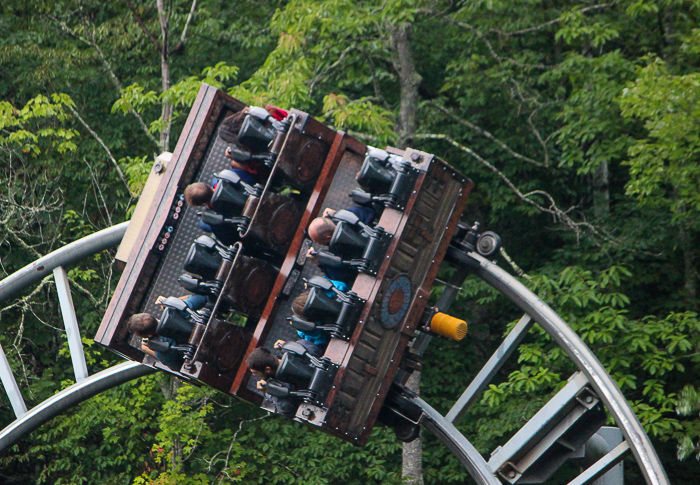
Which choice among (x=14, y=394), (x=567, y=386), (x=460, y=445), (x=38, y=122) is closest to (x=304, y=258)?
(x=460, y=445)

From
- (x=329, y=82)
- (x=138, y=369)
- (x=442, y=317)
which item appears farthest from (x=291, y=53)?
(x=442, y=317)

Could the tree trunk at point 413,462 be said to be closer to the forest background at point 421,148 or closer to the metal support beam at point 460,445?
the forest background at point 421,148

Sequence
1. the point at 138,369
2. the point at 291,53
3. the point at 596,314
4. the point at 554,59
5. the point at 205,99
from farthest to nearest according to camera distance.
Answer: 1. the point at 554,59
2. the point at 291,53
3. the point at 596,314
4. the point at 138,369
5. the point at 205,99

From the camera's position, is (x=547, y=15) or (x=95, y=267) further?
(x=95, y=267)

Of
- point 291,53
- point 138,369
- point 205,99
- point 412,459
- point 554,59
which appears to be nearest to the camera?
point 205,99

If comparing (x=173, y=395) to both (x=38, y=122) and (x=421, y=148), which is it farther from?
(x=421, y=148)

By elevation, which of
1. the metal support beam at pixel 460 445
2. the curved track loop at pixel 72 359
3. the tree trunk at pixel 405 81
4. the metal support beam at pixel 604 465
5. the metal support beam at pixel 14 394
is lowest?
the metal support beam at pixel 14 394

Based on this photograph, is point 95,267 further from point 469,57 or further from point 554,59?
point 554,59

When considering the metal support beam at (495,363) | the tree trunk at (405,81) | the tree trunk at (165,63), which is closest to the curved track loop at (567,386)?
the metal support beam at (495,363)
